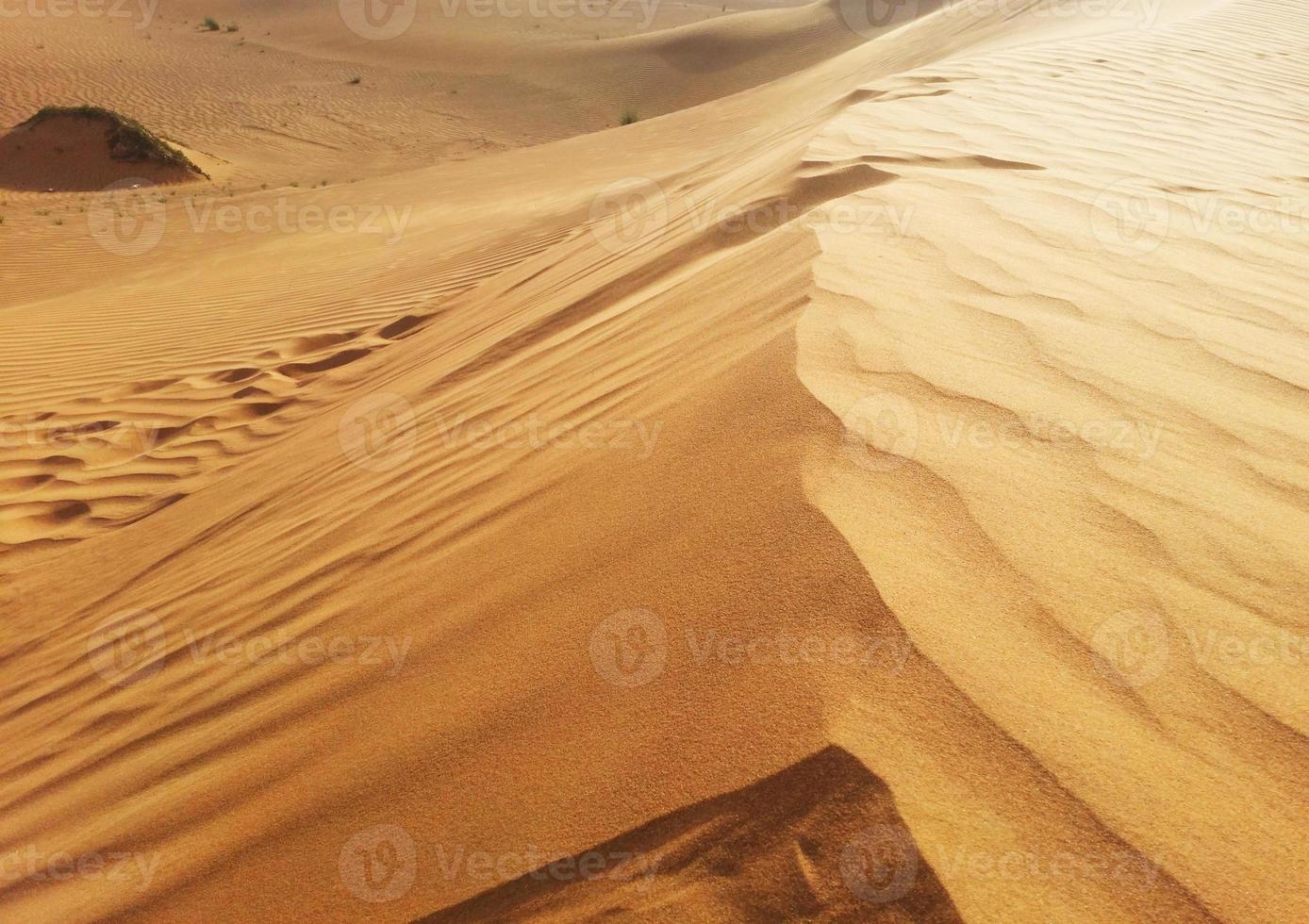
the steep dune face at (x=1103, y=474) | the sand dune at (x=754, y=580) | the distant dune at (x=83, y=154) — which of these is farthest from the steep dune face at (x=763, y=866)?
the distant dune at (x=83, y=154)

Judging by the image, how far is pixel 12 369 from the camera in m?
5.79

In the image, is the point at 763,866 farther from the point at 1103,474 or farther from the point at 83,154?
the point at 83,154

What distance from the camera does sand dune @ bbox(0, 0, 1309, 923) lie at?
1.16m

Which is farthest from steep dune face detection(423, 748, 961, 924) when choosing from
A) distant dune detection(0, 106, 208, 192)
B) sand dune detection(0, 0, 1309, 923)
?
distant dune detection(0, 106, 208, 192)

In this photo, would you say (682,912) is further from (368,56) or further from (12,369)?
(368,56)

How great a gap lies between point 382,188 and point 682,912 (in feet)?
41.6

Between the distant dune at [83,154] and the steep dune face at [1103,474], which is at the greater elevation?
the distant dune at [83,154]

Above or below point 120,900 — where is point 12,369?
above

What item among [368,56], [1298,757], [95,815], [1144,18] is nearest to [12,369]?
Result: [95,815]

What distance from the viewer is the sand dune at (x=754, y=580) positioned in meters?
1.16

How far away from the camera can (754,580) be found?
156cm

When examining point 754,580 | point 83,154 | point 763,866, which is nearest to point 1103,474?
point 754,580

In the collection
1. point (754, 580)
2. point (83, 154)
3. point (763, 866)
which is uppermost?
point (83, 154)

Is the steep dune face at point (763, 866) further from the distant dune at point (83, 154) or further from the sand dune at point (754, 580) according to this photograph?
the distant dune at point (83, 154)
